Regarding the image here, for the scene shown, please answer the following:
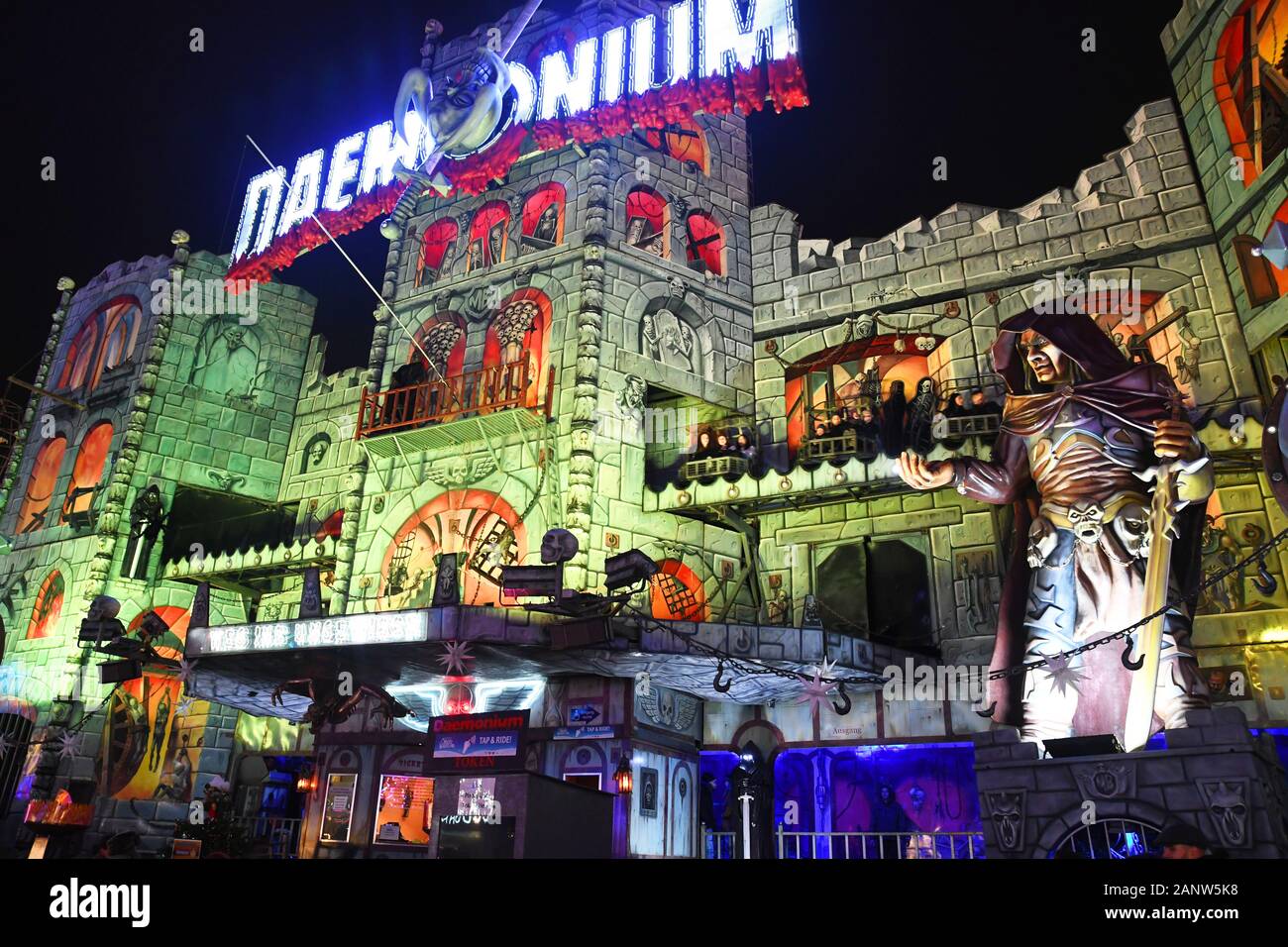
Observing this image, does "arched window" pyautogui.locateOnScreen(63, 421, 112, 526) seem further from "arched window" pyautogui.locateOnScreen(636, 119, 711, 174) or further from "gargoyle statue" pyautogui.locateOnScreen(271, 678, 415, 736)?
"arched window" pyautogui.locateOnScreen(636, 119, 711, 174)

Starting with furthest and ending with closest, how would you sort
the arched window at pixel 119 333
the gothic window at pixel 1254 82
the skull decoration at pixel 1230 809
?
the arched window at pixel 119 333 → the gothic window at pixel 1254 82 → the skull decoration at pixel 1230 809

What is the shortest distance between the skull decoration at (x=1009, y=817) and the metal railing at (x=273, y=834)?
14.7 meters

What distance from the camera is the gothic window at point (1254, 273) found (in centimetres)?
1731

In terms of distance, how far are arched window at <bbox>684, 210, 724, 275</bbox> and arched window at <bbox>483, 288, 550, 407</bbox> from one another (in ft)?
15.5

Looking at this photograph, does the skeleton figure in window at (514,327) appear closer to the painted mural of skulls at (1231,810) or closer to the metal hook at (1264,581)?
Answer: the metal hook at (1264,581)

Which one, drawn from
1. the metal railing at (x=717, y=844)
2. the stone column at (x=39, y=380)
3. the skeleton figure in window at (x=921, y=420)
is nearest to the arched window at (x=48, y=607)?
the stone column at (x=39, y=380)

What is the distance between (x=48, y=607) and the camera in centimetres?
2639

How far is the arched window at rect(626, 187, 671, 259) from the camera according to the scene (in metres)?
23.6

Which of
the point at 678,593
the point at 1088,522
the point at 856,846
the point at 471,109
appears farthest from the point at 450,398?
the point at 1088,522

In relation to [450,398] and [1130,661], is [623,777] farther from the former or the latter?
[450,398]

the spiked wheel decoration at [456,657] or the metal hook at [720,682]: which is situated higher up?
the spiked wheel decoration at [456,657]
